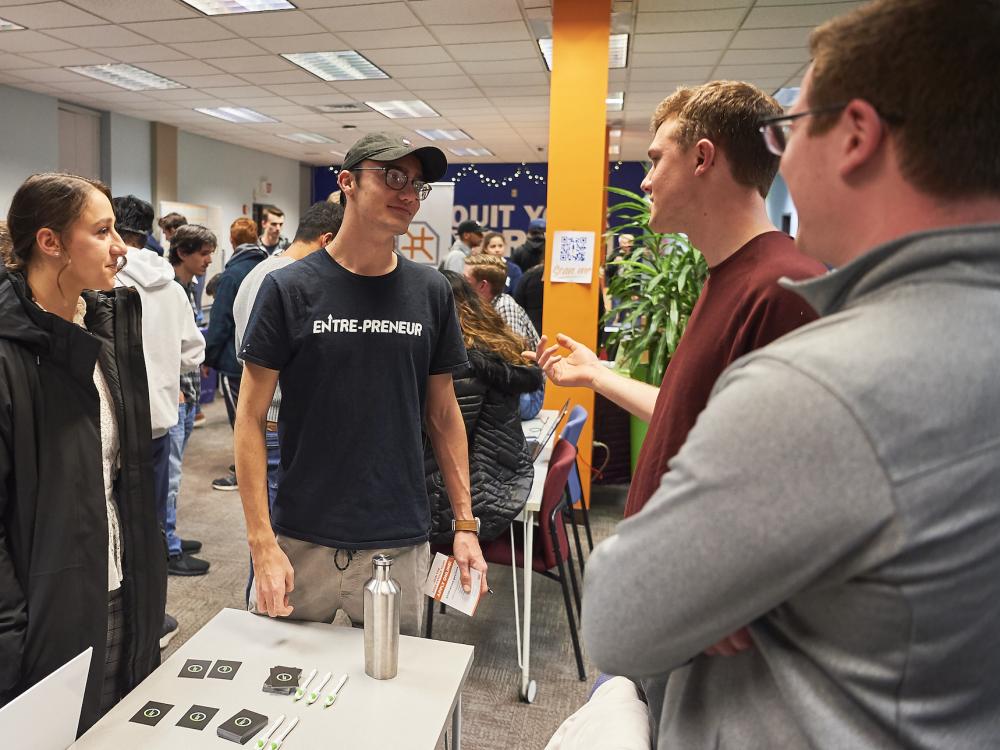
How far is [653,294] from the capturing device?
374cm

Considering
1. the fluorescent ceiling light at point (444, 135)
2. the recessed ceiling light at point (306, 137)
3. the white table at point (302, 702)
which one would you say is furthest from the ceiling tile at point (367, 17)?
the recessed ceiling light at point (306, 137)

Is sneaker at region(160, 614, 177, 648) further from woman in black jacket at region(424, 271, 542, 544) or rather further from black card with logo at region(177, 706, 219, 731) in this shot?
black card with logo at region(177, 706, 219, 731)

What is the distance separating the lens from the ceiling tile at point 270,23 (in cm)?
500

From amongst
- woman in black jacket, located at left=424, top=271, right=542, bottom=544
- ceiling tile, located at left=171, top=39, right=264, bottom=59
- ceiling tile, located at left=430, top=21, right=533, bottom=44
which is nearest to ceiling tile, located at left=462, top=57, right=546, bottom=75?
ceiling tile, located at left=430, top=21, right=533, bottom=44

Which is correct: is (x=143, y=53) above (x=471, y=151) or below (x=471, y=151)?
below

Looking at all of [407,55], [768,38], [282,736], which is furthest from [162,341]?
[768,38]

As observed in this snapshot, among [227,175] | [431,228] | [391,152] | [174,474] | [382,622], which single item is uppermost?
[227,175]

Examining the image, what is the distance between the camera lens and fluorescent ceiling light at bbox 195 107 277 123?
8695 millimetres

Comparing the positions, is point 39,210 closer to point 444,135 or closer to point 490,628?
point 490,628

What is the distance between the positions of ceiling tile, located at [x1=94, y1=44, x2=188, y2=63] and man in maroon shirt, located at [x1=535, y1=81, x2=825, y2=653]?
19.5 ft

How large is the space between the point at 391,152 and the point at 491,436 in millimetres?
1160

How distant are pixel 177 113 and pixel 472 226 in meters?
4.69

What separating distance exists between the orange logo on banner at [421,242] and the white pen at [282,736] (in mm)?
4754

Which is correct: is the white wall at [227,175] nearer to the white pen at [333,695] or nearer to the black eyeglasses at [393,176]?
the black eyeglasses at [393,176]
